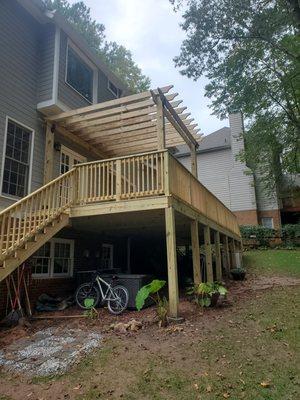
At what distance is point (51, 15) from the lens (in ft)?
34.3

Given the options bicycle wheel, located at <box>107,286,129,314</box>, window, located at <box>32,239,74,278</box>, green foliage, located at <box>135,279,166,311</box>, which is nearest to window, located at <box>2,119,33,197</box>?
window, located at <box>32,239,74,278</box>

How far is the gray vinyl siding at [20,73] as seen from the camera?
9344mm

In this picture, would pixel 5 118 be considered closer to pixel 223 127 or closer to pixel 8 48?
pixel 8 48

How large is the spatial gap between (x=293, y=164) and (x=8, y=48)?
18.0 metres

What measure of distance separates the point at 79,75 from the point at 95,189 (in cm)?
534

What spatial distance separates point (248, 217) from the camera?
81.4ft

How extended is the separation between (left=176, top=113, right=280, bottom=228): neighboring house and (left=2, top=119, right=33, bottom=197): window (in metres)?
17.3

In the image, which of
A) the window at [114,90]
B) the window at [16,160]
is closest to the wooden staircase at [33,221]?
the window at [16,160]

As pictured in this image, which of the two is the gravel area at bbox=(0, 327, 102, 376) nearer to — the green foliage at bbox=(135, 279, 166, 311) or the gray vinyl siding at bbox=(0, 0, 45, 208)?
the green foliage at bbox=(135, 279, 166, 311)

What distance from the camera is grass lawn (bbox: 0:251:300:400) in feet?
15.0

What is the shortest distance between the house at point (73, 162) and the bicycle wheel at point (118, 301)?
1.61 meters

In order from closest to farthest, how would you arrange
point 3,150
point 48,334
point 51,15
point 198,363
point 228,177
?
1. point 198,363
2. point 48,334
3. point 3,150
4. point 51,15
5. point 228,177

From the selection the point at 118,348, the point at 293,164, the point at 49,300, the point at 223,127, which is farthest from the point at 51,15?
the point at 223,127

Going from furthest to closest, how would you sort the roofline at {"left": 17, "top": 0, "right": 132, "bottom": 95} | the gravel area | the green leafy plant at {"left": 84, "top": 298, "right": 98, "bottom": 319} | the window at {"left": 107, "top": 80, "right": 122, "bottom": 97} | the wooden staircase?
1. the window at {"left": 107, "top": 80, "right": 122, "bottom": 97}
2. the roofline at {"left": 17, "top": 0, "right": 132, "bottom": 95}
3. the green leafy plant at {"left": 84, "top": 298, "right": 98, "bottom": 319}
4. the wooden staircase
5. the gravel area
